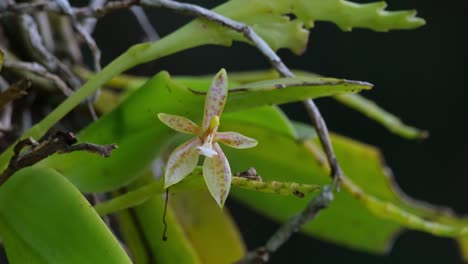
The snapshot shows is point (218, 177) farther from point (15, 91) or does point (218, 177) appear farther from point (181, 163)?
point (15, 91)

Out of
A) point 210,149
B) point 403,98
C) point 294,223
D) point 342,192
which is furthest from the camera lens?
point 403,98

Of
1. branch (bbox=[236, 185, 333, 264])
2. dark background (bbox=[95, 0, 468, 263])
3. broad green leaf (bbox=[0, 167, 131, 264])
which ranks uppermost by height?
broad green leaf (bbox=[0, 167, 131, 264])

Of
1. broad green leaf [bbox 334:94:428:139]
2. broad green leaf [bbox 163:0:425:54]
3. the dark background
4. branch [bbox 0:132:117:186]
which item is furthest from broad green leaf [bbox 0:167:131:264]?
the dark background

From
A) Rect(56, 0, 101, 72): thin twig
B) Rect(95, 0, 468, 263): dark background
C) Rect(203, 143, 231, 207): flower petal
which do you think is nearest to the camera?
Rect(203, 143, 231, 207): flower petal

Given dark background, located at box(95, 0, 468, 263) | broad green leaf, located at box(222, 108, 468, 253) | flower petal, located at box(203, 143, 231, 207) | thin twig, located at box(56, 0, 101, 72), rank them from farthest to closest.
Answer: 1. dark background, located at box(95, 0, 468, 263)
2. broad green leaf, located at box(222, 108, 468, 253)
3. thin twig, located at box(56, 0, 101, 72)
4. flower petal, located at box(203, 143, 231, 207)

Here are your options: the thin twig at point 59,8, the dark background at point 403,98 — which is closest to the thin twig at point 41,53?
the thin twig at point 59,8

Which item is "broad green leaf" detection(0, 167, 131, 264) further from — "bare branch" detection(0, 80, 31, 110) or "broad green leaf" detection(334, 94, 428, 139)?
"broad green leaf" detection(334, 94, 428, 139)

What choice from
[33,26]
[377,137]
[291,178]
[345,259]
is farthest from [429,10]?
[33,26]

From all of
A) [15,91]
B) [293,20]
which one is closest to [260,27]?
[293,20]

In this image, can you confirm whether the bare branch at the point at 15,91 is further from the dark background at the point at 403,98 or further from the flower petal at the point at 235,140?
the dark background at the point at 403,98
